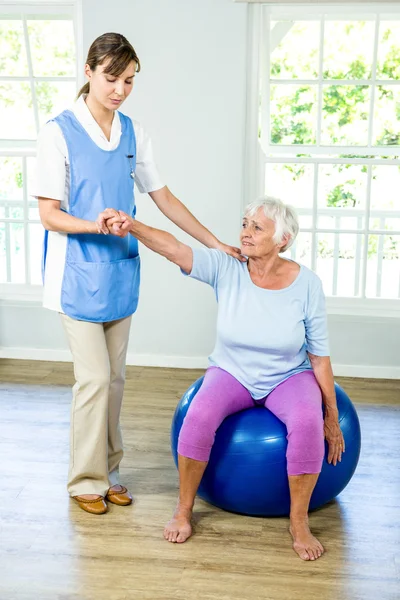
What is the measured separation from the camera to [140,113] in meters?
4.30

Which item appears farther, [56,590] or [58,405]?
[58,405]

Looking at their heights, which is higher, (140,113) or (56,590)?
(140,113)

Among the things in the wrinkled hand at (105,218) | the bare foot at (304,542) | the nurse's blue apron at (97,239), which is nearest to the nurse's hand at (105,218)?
the wrinkled hand at (105,218)

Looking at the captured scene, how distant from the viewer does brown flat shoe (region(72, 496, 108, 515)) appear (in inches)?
111

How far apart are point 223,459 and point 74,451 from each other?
52cm

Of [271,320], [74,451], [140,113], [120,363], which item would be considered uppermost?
[140,113]

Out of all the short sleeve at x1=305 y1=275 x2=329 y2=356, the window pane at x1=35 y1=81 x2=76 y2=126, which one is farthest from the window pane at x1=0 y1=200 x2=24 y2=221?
the short sleeve at x1=305 y1=275 x2=329 y2=356

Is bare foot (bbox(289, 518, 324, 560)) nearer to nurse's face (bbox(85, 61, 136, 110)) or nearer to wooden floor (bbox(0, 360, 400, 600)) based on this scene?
wooden floor (bbox(0, 360, 400, 600))

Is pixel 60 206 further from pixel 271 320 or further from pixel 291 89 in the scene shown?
pixel 291 89

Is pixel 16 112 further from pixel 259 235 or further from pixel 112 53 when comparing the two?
pixel 259 235

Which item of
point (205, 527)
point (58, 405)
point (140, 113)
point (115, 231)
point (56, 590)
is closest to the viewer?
point (56, 590)

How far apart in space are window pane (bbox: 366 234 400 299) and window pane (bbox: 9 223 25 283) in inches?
77.8

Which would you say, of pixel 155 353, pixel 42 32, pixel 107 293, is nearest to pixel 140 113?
pixel 42 32

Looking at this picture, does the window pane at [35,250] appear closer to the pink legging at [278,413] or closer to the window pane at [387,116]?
the window pane at [387,116]
